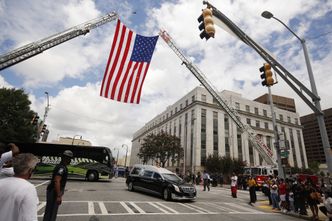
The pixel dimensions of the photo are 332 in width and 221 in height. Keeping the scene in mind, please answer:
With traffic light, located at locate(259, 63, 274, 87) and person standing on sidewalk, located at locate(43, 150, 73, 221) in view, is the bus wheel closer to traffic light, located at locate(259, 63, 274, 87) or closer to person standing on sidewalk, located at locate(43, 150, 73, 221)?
traffic light, located at locate(259, 63, 274, 87)

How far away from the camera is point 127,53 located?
1377 centimetres

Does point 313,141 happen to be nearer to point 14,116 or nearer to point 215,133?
point 215,133

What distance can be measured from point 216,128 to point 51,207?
184 ft

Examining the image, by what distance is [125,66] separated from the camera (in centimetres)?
1370

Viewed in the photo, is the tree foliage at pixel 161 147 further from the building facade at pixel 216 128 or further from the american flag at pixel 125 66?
the american flag at pixel 125 66

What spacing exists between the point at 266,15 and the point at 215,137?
4892 cm

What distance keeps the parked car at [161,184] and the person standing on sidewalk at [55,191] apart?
862cm

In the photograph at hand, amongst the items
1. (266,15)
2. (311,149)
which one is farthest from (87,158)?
(311,149)

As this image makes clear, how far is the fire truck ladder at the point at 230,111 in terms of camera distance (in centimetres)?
3158

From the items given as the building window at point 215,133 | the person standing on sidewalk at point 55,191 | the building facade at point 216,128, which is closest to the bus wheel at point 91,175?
the person standing on sidewalk at point 55,191

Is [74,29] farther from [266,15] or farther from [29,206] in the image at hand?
[29,206]

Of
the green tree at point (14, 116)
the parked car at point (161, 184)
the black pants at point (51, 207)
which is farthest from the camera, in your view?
the green tree at point (14, 116)

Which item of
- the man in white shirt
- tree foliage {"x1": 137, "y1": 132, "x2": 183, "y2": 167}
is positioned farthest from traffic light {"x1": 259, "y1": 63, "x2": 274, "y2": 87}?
tree foliage {"x1": 137, "y1": 132, "x2": 183, "y2": 167}

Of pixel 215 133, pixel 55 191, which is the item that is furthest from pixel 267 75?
pixel 215 133
